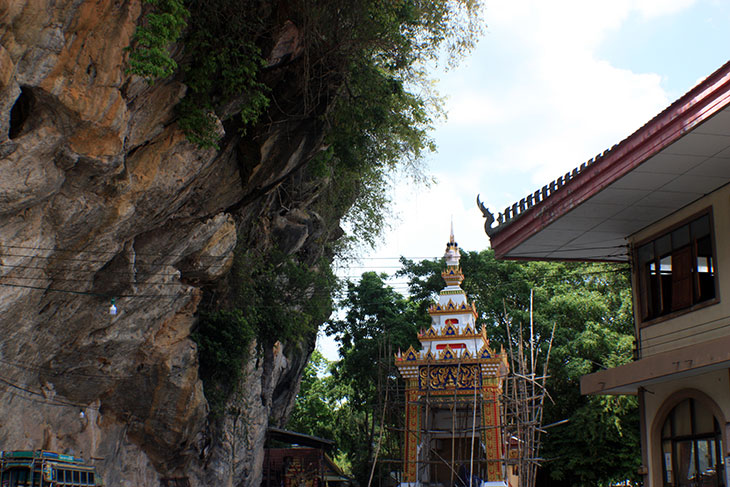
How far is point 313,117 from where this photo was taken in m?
15.0

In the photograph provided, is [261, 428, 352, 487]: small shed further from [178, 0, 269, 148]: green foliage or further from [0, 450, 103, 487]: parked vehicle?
[178, 0, 269, 148]: green foliage

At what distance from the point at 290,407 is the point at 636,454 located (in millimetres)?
12709

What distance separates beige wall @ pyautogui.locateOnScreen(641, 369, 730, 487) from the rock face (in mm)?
8827

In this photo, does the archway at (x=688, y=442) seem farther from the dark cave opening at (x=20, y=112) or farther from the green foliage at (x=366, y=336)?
the green foliage at (x=366, y=336)

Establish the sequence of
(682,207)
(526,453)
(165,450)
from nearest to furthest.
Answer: (682,207) < (526,453) < (165,450)

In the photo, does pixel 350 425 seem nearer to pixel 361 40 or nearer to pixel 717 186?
pixel 361 40

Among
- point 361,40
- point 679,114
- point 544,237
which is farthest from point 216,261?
point 679,114

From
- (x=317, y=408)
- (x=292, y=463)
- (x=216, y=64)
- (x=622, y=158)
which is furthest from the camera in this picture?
(x=317, y=408)

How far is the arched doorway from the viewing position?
9.24 metres

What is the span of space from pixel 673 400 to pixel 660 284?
1.86 m

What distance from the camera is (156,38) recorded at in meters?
10.3

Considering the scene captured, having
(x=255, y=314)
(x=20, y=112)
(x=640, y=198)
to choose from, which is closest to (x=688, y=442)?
(x=640, y=198)

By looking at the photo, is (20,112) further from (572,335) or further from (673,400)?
(572,335)

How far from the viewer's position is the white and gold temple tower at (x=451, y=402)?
1900 centimetres
